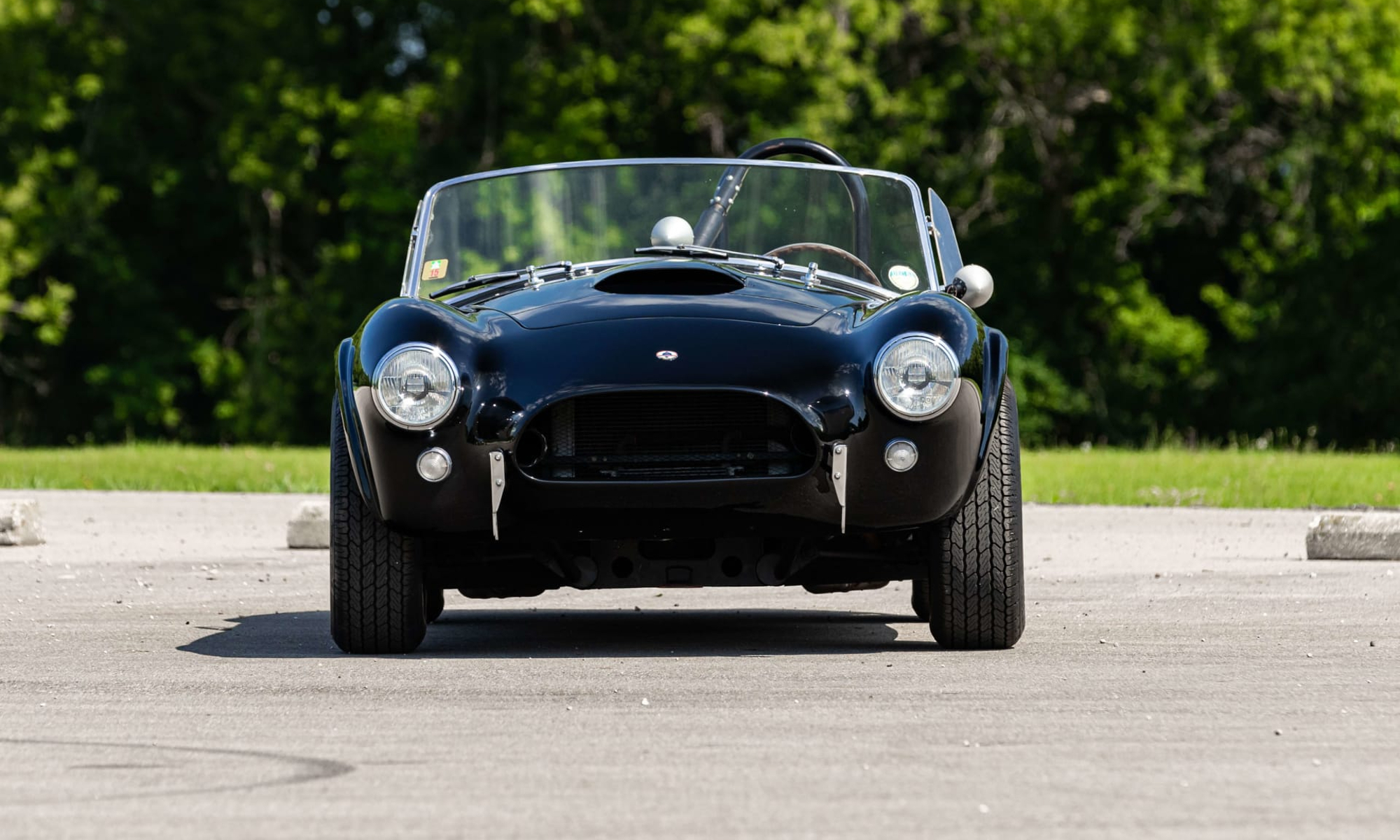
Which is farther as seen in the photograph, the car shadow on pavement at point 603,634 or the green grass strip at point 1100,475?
the green grass strip at point 1100,475

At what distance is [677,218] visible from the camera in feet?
25.9

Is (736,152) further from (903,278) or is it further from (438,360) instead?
(438,360)

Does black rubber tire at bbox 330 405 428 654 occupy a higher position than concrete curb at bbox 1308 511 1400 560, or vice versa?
black rubber tire at bbox 330 405 428 654

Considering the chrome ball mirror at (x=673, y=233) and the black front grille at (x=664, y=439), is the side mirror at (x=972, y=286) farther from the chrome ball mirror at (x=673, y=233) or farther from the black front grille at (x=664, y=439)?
the black front grille at (x=664, y=439)

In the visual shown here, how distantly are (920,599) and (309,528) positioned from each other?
511 centimetres

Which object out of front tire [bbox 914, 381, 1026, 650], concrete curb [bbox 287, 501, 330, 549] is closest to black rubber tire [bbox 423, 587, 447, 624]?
front tire [bbox 914, 381, 1026, 650]

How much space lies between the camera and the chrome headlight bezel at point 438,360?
6.35 m

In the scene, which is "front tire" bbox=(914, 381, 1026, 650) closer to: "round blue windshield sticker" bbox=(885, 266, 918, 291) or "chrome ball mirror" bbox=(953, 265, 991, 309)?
"chrome ball mirror" bbox=(953, 265, 991, 309)

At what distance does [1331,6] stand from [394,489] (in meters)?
29.0

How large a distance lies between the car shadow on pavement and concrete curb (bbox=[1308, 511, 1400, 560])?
132 inches

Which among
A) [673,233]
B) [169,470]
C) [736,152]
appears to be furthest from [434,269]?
[736,152]

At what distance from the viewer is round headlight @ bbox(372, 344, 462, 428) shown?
6.37 meters

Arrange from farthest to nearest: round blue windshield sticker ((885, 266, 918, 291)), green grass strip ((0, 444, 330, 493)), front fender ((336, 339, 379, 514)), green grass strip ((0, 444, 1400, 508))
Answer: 1. green grass strip ((0, 444, 330, 493))
2. green grass strip ((0, 444, 1400, 508))
3. round blue windshield sticker ((885, 266, 918, 291))
4. front fender ((336, 339, 379, 514))

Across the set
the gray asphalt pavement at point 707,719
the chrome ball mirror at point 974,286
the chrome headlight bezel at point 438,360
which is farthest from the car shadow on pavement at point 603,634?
the chrome ball mirror at point 974,286
